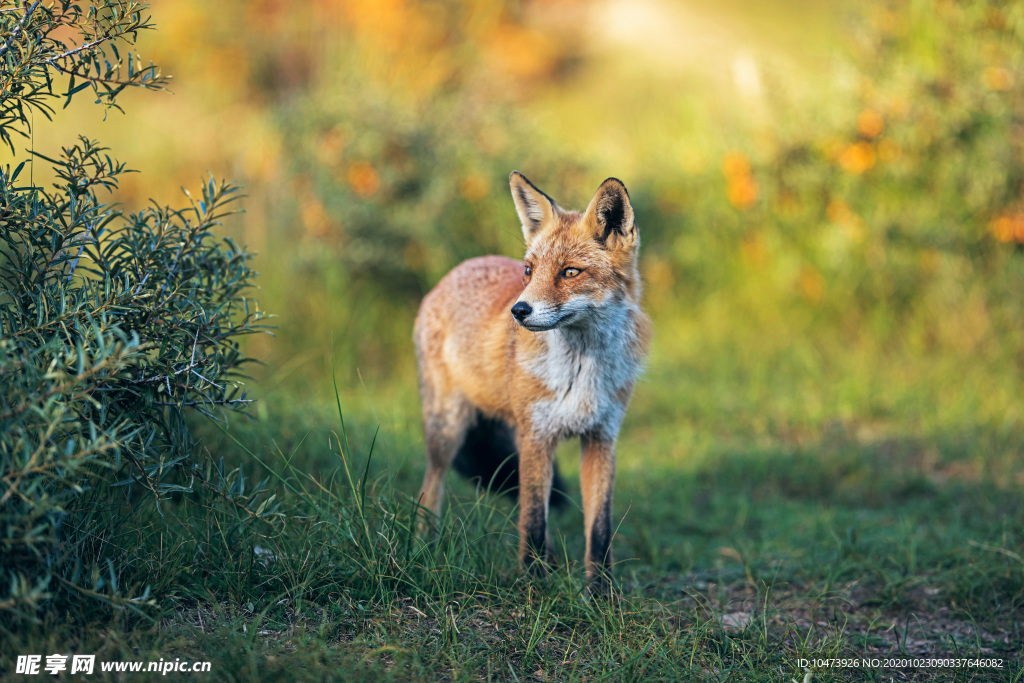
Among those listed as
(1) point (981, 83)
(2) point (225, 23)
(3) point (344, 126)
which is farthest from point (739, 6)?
(3) point (344, 126)

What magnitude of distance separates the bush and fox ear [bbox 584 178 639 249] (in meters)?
1.53

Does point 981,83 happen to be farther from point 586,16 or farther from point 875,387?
point 586,16

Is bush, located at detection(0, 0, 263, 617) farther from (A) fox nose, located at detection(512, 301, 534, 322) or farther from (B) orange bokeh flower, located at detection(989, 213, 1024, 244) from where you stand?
(B) orange bokeh flower, located at detection(989, 213, 1024, 244)

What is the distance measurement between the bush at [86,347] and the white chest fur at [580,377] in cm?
131

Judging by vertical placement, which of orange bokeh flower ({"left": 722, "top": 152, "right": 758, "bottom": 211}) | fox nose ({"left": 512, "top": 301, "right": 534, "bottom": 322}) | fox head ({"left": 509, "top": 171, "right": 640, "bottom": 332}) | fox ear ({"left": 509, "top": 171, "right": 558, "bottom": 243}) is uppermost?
orange bokeh flower ({"left": 722, "top": 152, "right": 758, "bottom": 211})

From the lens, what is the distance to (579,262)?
3475 millimetres

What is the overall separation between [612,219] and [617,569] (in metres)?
1.70

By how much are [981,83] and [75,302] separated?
7024 mm

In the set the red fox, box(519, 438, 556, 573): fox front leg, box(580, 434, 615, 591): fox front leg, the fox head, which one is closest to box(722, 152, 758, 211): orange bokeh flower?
the red fox

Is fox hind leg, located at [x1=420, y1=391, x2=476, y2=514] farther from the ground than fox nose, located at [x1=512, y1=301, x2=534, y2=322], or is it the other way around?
fox nose, located at [x1=512, y1=301, x2=534, y2=322]

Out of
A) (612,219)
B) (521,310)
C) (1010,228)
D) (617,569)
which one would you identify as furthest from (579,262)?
(1010,228)

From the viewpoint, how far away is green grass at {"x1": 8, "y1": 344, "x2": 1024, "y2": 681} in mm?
2727

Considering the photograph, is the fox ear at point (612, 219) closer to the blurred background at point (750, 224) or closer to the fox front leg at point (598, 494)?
the fox front leg at point (598, 494)

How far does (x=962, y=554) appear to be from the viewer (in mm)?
3859
